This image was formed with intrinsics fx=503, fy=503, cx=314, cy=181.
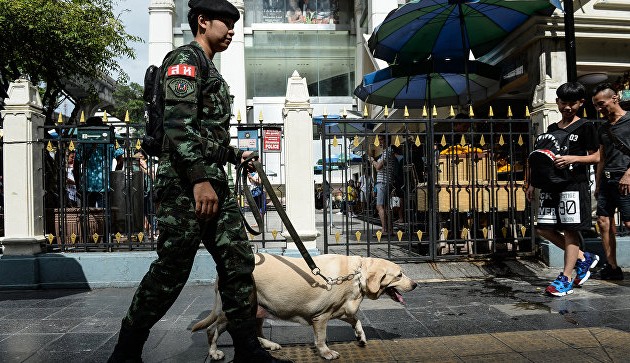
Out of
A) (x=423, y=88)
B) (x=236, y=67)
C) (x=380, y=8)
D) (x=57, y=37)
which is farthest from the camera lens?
(x=236, y=67)

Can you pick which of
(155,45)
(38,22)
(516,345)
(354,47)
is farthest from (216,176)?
(354,47)

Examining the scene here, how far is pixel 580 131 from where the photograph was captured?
518cm

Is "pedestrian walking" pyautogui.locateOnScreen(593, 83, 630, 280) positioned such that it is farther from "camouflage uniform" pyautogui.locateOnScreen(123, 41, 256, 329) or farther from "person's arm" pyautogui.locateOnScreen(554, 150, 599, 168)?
"camouflage uniform" pyautogui.locateOnScreen(123, 41, 256, 329)

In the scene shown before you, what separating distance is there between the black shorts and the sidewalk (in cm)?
73

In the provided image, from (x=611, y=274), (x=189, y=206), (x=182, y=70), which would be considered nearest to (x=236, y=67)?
(x=611, y=274)

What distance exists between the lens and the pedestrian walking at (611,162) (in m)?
5.13

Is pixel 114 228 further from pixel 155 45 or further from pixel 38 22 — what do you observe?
pixel 155 45

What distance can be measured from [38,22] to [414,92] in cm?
962

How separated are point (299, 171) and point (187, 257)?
360cm

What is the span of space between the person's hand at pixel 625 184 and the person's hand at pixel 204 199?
4.26 m

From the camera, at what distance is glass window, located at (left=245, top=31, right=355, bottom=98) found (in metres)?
28.1

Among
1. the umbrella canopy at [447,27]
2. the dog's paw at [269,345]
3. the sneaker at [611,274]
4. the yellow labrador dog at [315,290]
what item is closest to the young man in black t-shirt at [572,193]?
the sneaker at [611,274]

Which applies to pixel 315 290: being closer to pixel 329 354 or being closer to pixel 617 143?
pixel 329 354

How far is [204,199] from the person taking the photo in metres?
2.75
